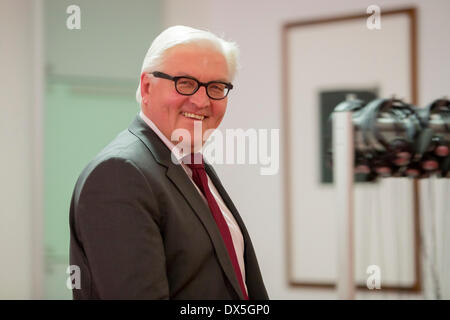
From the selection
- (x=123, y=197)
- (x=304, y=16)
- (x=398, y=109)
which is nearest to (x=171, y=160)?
(x=123, y=197)

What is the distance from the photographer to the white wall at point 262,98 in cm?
214

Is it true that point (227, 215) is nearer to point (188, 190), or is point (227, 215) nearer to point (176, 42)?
point (188, 190)

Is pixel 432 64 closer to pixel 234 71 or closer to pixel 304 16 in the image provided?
pixel 304 16

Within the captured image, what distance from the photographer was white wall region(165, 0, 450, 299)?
7.02ft

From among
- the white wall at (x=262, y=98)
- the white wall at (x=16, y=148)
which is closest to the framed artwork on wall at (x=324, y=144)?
the white wall at (x=262, y=98)

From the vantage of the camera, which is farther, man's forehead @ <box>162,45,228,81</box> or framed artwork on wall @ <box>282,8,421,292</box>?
framed artwork on wall @ <box>282,8,421,292</box>

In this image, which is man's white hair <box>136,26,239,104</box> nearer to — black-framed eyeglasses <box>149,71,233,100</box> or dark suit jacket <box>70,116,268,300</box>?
black-framed eyeglasses <box>149,71,233,100</box>

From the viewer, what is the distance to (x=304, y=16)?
7.02ft

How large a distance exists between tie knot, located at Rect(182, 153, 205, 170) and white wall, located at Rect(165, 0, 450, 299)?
1088 mm

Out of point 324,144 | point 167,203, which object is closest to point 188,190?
point 167,203

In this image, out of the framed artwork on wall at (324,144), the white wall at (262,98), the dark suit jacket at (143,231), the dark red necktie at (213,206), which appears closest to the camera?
the dark suit jacket at (143,231)

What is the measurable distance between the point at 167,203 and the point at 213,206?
0.45 ft

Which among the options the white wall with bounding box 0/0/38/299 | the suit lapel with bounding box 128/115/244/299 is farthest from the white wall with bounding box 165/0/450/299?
the suit lapel with bounding box 128/115/244/299

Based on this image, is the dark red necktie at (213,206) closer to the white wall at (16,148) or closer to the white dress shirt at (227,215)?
the white dress shirt at (227,215)
